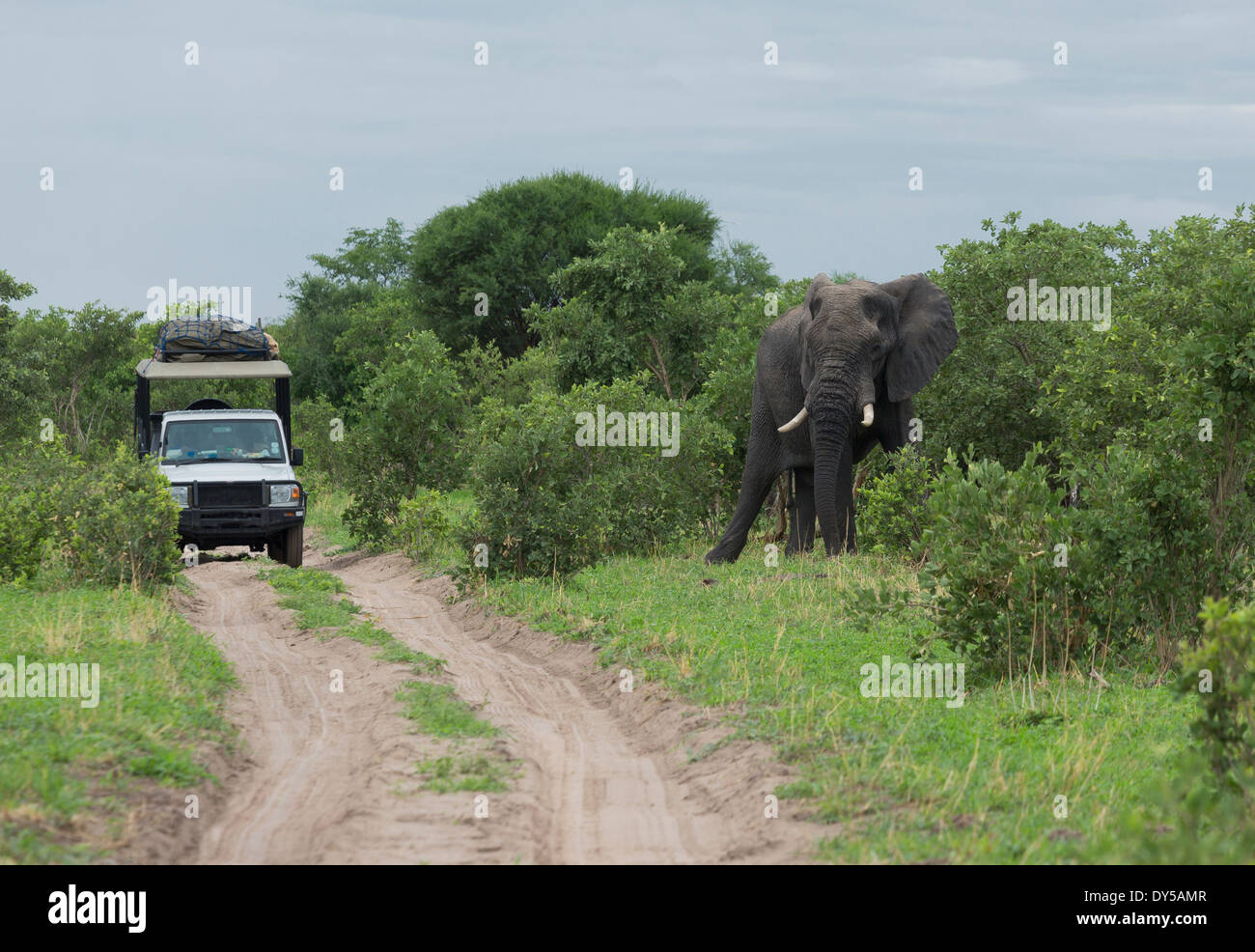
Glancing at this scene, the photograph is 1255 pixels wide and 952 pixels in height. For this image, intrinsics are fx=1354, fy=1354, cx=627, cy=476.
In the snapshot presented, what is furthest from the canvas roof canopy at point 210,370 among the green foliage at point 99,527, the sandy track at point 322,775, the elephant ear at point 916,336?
the elephant ear at point 916,336

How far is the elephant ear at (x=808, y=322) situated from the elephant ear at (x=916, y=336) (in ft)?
2.96

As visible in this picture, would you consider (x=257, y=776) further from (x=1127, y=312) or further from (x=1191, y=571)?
(x=1127, y=312)

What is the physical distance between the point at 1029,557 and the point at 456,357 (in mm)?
34681

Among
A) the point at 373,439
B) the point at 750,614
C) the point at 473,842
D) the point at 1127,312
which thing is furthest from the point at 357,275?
the point at 473,842

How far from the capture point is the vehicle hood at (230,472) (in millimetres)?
17531

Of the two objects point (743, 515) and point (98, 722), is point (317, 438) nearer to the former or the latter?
point (743, 515)

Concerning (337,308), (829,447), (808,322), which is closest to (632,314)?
(808,322)

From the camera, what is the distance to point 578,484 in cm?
1566

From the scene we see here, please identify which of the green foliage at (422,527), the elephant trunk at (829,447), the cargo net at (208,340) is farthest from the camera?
the cargo net at (208,340)

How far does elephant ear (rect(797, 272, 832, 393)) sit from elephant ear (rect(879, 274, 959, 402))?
903 millimetres

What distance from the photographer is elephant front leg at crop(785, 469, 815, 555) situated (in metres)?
17.4

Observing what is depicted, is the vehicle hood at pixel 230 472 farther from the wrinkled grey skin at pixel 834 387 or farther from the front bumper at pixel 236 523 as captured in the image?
the wrinkled grey skin at pixel 834 387

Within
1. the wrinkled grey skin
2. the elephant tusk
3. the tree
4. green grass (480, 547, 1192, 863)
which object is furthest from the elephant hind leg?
the tree

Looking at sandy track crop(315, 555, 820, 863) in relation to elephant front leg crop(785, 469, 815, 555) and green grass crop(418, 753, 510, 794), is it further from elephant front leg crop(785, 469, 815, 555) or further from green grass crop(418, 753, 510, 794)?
elephant front leg crop(785, 469, 815, 555)
